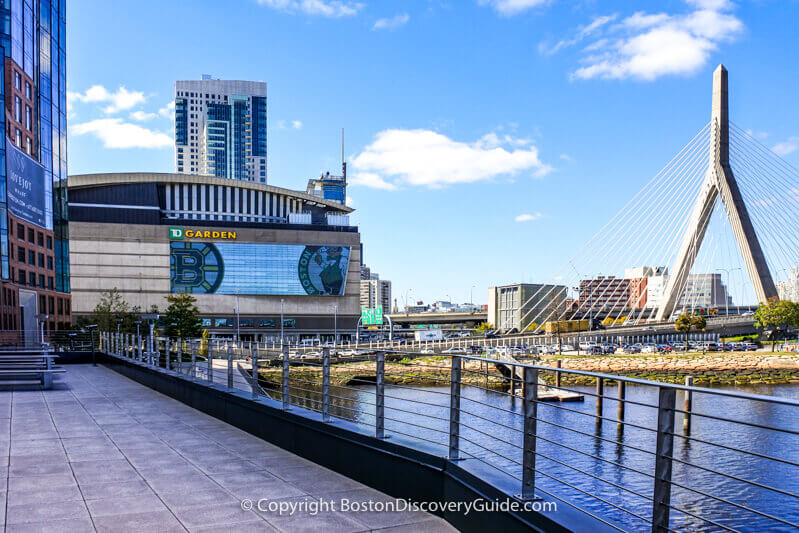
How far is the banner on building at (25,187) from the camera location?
127 feet

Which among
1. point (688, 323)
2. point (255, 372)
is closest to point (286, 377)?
point (255, 372)

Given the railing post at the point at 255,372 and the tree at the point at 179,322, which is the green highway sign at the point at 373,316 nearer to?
the tree at the point at 179,322

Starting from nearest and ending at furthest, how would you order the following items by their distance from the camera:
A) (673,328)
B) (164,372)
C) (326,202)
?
(164,372)
(673,328)
(326,202)

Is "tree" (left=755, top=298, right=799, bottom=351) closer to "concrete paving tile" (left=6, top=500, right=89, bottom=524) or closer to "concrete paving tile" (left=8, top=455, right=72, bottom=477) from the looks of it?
"concrete paving tile" (left=8, top=455, right=72, bottom=477)

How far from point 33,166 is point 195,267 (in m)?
63.8

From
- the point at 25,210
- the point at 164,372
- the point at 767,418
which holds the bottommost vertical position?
the point at 767,418

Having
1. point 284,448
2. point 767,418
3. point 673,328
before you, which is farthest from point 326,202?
point 284,448

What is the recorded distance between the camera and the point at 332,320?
110m

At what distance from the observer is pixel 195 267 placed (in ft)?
345

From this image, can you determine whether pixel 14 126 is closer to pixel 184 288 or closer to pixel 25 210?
pixel 25 210

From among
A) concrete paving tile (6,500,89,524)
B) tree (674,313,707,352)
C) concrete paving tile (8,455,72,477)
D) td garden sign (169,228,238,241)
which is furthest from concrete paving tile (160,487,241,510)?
td garden sign (169,228,238,241)

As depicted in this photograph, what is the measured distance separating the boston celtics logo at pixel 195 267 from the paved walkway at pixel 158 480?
96.7 m

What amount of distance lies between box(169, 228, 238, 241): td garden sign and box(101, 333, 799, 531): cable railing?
6705 centimetres

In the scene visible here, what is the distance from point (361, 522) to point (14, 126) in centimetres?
4307
